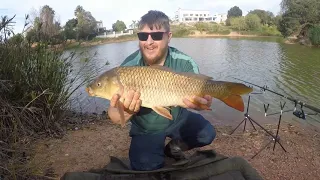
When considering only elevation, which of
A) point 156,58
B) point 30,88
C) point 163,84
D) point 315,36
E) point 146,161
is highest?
point 156,58

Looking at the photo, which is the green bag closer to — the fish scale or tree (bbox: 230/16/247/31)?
the fish scale

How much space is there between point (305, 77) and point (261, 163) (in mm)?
6829

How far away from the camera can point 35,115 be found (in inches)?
133

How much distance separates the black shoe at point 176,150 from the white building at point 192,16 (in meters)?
85.4

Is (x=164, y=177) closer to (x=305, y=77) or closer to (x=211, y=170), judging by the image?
(x=211, y=170)

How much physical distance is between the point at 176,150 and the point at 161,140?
0.17m

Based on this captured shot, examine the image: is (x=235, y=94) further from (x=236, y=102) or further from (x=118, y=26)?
(x=118, y=26)

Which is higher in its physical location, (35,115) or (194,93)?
(194,93)

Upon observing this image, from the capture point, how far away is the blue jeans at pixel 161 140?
2143mm

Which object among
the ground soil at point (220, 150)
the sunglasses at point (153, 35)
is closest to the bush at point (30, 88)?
Result: the ground soil at point (220, 150)

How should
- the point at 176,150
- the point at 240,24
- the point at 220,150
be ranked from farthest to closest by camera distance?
the point at 240,24 < the point at 220,150 < the point at 176,150

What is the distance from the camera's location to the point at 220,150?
319 centimetres

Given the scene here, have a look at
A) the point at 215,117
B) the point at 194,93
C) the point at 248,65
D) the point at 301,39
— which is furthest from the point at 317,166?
the point at 301,39

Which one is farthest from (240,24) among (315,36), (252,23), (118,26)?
(315,36)
